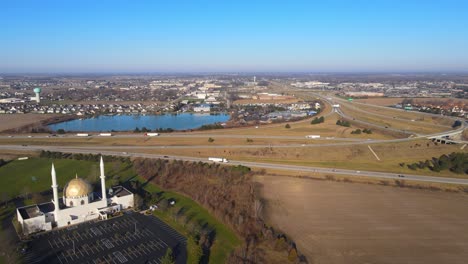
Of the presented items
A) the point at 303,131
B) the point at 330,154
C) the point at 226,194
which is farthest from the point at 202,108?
the point at 226,194

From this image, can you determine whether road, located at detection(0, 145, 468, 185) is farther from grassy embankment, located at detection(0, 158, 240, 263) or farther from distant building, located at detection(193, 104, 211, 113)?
distant building, located at detection(193, 104, 211, 113)

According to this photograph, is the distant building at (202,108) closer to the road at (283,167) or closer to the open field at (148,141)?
the open field at (148,141)

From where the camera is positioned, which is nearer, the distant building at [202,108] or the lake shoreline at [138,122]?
the lake shoreline at [138,122]

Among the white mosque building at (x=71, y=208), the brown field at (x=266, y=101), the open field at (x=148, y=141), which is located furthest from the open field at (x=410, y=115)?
the white mosque building at (x=71, y=208)

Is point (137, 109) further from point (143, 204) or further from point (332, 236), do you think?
point (332, 236)

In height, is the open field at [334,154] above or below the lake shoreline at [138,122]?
above

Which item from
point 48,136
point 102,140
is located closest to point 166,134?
point 102,140

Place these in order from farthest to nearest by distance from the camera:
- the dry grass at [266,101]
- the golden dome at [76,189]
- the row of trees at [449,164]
Result: the dry grass at [266,101], the row of trees at [449,164], the golden dome at [76,189]

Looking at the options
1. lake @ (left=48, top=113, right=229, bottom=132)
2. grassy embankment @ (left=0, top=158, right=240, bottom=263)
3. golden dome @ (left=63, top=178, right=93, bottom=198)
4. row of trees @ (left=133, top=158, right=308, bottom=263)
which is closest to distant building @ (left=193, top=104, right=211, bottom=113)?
lake @ (left=48, top=113, right=229, bottom=132)
